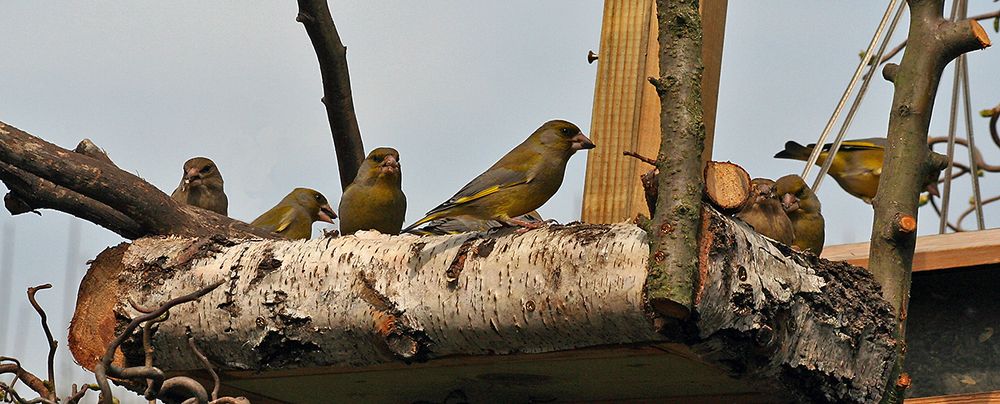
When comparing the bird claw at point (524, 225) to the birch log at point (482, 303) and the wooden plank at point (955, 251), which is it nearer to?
the birch log at point (482, 303)

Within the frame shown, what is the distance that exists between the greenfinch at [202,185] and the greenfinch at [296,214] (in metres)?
0.16

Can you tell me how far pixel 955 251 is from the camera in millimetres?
3367

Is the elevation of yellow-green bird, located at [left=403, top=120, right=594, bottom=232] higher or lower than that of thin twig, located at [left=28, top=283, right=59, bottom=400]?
higher

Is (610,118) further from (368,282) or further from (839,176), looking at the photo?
(839,176)

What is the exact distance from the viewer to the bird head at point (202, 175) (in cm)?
490

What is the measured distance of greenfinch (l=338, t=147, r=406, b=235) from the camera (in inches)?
165

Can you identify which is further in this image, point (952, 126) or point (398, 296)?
point (952, 126)

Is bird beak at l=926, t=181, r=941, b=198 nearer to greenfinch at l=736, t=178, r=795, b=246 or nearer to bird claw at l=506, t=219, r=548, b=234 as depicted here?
greenfinch at l=736, t=178, r=795, b=246

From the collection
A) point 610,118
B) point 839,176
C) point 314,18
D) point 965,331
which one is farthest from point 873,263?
point 839,176

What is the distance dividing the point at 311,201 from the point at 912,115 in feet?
7.81

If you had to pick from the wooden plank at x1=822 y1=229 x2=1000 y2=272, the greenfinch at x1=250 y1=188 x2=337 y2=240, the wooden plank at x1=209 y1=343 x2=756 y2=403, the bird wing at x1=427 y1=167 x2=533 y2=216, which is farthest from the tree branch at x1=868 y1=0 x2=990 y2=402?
the greenfinch at x1=250 y1=188 x2=337 y2=240

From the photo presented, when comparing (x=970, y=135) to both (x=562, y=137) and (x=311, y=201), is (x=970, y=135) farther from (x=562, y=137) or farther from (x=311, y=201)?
(x=311, y=201)

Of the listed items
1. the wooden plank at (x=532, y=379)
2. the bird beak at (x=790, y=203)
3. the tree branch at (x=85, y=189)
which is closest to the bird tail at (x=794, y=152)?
the bird beak at (x=790, y=203)

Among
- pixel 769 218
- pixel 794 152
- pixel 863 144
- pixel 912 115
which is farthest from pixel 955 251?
pixel 794 152
